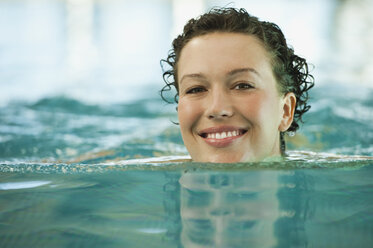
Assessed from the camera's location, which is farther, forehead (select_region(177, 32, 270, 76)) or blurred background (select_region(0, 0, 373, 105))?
blurred background (select_region(0, 0, 373, 105))

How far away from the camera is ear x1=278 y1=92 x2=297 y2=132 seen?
2383mm

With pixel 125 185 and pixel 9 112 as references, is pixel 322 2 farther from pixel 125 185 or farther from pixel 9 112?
pixel 125 185

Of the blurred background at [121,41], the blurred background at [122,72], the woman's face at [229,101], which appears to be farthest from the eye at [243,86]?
the blurred background at [121,41]

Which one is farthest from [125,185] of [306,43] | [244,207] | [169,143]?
[306,43]

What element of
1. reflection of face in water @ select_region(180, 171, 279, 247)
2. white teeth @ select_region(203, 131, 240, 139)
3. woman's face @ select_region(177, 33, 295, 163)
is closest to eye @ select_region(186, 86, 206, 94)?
woman's face @ select_region(177, 33, 295, 163)

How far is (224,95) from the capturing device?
2.10m

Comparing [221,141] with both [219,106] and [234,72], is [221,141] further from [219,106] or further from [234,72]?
[234,72]

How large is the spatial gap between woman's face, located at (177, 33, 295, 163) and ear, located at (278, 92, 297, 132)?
0.07 metres

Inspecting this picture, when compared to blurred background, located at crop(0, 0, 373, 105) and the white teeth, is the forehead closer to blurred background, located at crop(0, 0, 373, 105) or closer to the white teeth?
the white teeth

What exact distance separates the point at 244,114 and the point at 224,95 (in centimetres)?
13

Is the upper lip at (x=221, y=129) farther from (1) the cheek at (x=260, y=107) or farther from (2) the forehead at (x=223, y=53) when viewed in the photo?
(2) the forehead at (x=223, y=53)

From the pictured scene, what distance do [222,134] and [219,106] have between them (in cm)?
16

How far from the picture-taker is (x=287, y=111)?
2.43 metres

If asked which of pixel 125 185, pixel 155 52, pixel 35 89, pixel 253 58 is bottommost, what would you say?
pixel 125 185
